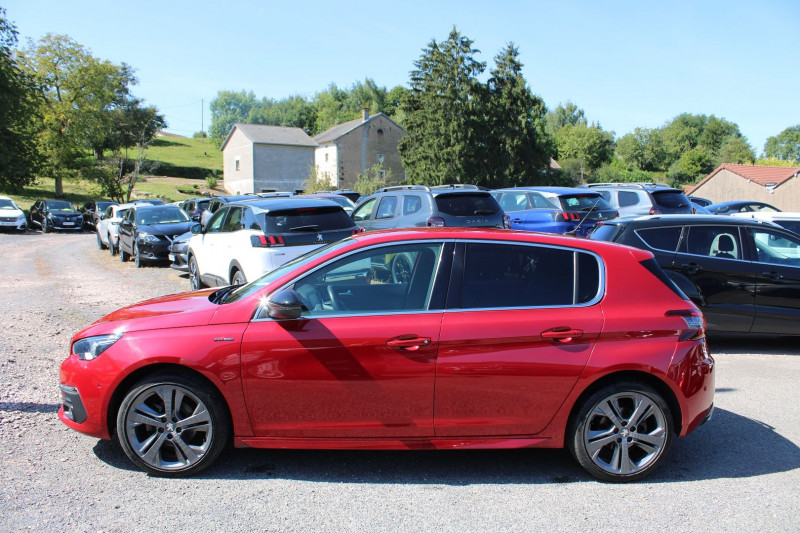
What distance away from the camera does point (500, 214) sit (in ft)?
40.1

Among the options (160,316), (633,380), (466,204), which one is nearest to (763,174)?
(466,204)

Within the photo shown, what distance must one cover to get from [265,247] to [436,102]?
141 ft

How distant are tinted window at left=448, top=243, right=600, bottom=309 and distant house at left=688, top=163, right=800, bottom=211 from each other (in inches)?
1969

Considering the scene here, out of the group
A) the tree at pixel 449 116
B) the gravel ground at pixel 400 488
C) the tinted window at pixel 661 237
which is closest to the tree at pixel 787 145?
the tree at pixel 449 116

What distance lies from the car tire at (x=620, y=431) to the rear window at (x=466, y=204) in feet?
25.9

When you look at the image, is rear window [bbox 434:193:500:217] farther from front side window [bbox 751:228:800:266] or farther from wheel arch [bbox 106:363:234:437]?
wheel arch [bbox 106:363:234:437]

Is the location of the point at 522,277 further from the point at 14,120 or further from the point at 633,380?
Answer: the point at 14,120

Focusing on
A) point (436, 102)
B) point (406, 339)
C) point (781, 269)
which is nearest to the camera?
point (406, 339)

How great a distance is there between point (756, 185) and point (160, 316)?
55.1 metres

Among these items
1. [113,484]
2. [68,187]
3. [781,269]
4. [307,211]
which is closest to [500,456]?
[113,484]

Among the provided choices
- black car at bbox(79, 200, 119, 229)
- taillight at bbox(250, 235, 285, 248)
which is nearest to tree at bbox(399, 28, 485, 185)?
black car at bbox(79, 200, 119, 229)

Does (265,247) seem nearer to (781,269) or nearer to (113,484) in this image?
(113,484)

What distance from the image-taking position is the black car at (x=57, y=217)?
34844 millimetres

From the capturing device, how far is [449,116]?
50000mm
